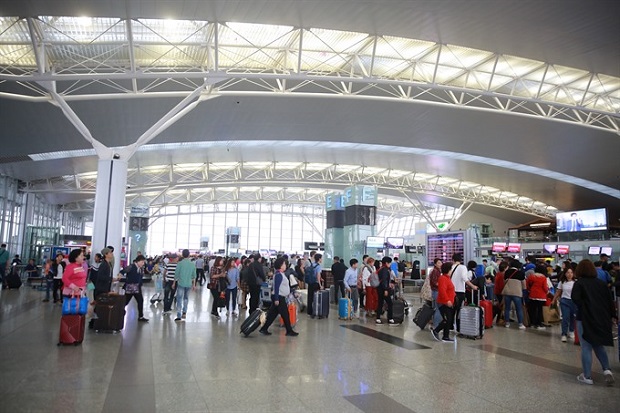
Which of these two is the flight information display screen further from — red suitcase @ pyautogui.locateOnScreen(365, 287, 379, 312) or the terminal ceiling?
the terminal ceiling

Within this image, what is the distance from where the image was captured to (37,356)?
646cm

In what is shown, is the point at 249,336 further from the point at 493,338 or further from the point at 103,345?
the point at 493,338

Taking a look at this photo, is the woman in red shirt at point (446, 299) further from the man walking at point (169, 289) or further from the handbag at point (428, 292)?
the man walking at point (169, 289)

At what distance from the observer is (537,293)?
35.0 feet

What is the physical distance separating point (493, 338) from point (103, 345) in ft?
25.3

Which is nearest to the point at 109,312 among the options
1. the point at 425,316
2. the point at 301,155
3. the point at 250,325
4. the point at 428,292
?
the point at 250,325

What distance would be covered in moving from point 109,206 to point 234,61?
6932 millimetres

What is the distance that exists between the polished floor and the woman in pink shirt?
0.94 m

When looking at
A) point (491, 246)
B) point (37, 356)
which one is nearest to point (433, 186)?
point (491, 246)

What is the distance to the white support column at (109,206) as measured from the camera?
1452cm

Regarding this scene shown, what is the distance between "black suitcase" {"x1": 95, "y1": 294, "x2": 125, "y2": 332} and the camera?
28.5ft

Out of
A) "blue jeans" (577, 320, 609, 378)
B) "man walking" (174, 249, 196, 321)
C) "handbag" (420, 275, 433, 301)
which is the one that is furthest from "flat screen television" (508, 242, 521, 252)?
"blue jeans" (577, 320, 609, 378)

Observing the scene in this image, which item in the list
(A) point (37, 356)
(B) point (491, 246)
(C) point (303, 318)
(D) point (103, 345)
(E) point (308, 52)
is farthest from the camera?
(B) point (491, 246)

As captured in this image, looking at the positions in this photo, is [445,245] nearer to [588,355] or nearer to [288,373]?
[588,355]
